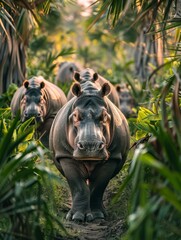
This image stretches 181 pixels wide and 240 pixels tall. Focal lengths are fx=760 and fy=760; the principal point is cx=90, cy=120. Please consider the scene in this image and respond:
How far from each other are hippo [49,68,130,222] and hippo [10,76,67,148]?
256 cm

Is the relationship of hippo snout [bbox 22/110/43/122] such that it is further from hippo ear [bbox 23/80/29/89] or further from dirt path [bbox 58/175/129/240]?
dirt path [bbox 58/175/129/240]

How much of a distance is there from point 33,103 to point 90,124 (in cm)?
378

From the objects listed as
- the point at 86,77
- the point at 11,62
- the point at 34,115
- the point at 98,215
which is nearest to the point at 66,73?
the point at 11,62

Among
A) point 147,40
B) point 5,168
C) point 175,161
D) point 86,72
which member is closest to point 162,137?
point 175,161

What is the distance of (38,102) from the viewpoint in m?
12.3

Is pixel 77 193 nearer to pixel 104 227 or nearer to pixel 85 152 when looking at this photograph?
pixel 104 227

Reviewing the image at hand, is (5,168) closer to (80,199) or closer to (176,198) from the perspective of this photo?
(176,198)

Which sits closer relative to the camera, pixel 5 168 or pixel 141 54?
pixel 5 168

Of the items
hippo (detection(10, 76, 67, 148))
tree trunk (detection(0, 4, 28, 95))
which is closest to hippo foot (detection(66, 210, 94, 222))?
hippo (detection(10, 76, 67, 148))

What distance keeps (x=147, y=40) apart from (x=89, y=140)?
11.3 metres

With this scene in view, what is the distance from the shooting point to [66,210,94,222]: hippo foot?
8836mm

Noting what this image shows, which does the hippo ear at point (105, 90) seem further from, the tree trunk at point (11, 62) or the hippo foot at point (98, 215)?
the tree trunk at point (11, 62)

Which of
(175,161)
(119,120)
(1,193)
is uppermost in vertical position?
(175,161)

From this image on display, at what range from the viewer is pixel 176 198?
195 inches
